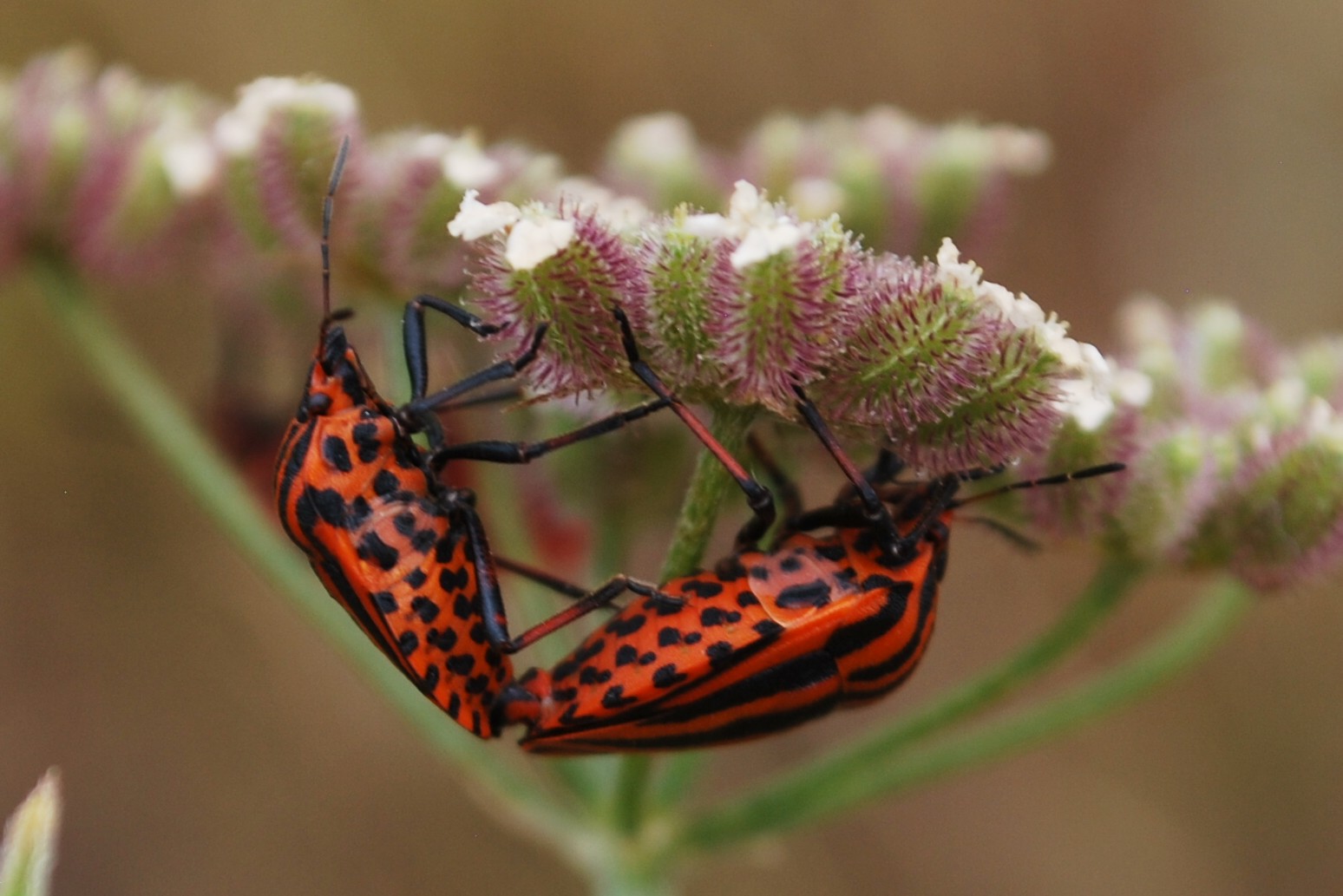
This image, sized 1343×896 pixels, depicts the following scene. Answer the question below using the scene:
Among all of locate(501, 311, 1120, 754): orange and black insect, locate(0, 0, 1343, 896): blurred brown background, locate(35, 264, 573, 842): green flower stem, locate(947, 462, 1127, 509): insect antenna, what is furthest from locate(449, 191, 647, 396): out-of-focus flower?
locate(0, 0, 1343, 896): blurred brown background

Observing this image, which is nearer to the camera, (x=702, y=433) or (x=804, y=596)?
(x=702, y=433)

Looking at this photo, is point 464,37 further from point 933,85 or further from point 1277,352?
point 1277,352

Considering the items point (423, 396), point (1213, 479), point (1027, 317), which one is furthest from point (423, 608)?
point (1213, 479)

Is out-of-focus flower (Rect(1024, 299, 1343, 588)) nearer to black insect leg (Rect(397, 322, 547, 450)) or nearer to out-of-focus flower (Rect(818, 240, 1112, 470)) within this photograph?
out-of-focus flower (Rect(818, 240, 1112, 470))

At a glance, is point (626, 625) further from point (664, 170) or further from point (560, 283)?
point (664, 170)

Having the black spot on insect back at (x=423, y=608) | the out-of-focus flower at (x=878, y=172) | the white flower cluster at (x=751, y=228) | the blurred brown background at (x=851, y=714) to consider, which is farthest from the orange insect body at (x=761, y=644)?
the blurred brown background at (x=851, y=714)

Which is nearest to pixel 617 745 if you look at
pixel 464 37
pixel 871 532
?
pixel 871 532
